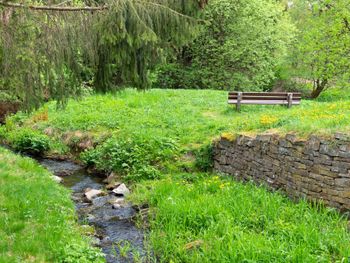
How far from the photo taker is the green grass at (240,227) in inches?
251

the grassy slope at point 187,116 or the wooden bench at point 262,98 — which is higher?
the wooden bench at point 262,98

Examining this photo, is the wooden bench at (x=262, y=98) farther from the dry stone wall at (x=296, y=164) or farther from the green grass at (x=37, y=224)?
the green grass at (x=37, y=224)

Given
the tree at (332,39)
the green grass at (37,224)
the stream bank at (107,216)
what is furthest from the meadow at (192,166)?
the tree at (332,39)

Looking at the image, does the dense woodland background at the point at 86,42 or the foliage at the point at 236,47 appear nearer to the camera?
the dense woodland background at the point at 86,42

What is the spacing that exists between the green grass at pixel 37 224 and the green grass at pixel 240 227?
1.61 meters

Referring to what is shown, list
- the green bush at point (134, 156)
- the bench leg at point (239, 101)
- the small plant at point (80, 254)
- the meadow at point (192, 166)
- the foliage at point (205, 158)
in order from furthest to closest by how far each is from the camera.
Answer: the bench leg at point (239, 101)
the green bush at point (134, 156)
the foliage at point (205, 158)
the meadow at point (192, 166)
the small plant at point (80, 254)

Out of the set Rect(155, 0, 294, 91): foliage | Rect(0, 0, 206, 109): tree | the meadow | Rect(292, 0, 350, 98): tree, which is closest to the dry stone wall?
the meadow

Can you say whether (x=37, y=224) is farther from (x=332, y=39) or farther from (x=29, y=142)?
(x=332, y=39)

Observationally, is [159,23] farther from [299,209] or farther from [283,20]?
[283,20]

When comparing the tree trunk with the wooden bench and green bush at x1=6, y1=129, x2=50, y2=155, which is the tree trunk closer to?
the wooden bench

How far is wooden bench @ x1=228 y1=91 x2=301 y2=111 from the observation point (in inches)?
604

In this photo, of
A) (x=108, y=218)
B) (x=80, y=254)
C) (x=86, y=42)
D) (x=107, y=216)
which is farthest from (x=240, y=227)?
(x=86, y=42)

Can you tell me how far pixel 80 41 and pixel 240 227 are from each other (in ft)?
14.7

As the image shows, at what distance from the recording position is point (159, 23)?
7578 mm
